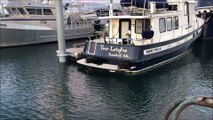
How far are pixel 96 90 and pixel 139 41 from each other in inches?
200

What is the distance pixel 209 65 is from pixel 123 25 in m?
6.36

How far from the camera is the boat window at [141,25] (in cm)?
1975

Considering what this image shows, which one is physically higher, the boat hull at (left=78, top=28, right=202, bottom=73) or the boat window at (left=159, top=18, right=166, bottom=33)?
the boat window at (left=159, top=18, right=166, bottom=33)

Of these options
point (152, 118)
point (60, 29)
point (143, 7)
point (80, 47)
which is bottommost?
point (152, 118)

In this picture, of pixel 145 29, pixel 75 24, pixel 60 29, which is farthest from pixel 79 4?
pixel 145 29

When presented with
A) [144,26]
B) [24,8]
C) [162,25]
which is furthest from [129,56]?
[24,8]

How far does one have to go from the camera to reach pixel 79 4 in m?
39.8

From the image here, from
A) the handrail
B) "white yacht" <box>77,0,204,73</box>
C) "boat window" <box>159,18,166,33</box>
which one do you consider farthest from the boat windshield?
the handrail

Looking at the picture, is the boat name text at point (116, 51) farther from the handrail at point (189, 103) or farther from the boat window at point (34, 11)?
the boat window at point (34, 11)

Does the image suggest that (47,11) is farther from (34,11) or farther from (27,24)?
(27,24)

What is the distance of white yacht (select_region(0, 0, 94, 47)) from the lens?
1184 inches

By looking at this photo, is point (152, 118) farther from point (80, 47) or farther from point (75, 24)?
point (75, 24)

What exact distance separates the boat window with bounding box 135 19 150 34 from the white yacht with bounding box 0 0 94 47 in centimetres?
1444

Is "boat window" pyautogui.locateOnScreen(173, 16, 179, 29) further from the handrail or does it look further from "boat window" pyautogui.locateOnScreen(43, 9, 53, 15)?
the handrail
